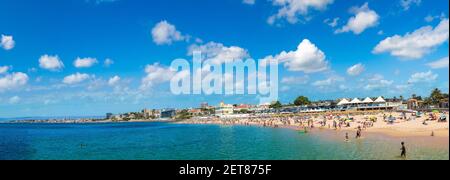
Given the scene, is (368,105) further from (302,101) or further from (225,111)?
(225,111)

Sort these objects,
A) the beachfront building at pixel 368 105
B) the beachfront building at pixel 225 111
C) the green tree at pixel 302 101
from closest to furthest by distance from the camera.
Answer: the beachfront building at pixel 368 105 → the green tree at pixel 302 101 → the beachfront building at pixel 225 111

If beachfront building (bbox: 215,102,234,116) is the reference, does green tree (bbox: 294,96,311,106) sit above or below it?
above

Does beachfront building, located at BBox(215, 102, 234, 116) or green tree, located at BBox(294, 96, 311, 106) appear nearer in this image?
green tree, located at BBox(294, 96, 311, 106)

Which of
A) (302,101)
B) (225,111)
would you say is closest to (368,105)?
(302,101)

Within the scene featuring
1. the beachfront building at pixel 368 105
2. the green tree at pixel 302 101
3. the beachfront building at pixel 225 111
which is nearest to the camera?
the beachfront building at pixel 368 105

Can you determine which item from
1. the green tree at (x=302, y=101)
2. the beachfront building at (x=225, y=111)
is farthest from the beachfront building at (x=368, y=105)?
the beachfront building at (x=225, y=111)

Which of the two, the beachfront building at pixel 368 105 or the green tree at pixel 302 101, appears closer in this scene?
the beachfront building at pixel 368 105

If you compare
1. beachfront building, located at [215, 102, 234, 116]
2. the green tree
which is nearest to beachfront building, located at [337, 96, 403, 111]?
the green tree

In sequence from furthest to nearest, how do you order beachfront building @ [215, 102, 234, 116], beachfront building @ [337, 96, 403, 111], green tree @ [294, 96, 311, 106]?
beachfront building @ [215, 102, 234, 116] < green tree @ [294, 96, 311, 106] < beachfront building @ [337, 96, 403, 111]

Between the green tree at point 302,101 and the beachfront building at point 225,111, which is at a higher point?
the green tree at point 302,101

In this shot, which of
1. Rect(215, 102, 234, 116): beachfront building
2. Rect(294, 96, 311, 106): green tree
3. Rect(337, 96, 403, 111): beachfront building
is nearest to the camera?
Rect(337, 96, 403, 111): beachfront building

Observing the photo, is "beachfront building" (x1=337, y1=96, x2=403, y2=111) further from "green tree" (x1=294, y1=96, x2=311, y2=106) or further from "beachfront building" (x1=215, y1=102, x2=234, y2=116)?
"beachfront building" (x1=215, y1=102, x2=234, y2=116)

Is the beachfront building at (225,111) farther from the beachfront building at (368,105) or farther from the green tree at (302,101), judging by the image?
the beachfront building at (368,105)
